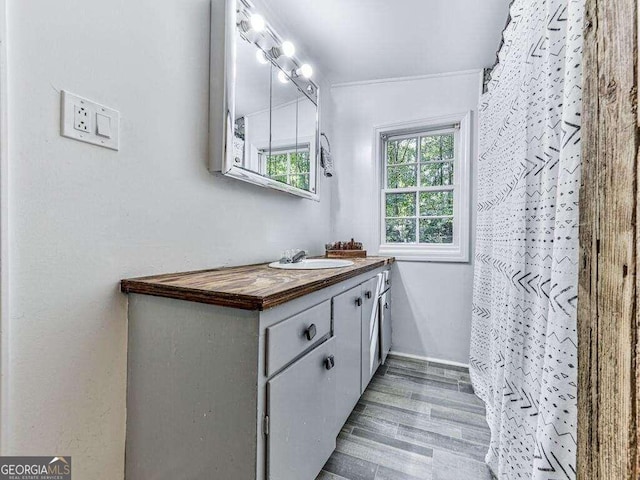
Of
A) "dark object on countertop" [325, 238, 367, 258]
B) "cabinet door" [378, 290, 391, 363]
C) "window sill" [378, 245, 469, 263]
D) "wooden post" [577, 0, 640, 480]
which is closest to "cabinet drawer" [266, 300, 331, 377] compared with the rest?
"wooden post" [577, 0, 640, 480]

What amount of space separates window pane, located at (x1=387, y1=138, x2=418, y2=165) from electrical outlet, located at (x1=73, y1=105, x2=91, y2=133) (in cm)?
224

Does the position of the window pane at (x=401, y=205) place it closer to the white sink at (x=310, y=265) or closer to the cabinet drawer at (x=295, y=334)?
the white sink at (x=310, y=265)

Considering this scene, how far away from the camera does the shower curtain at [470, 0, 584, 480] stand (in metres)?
0.72

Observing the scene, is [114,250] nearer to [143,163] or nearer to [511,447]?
[143,163]

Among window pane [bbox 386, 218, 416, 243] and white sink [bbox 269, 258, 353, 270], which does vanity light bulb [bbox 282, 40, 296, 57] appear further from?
window pane [bbox 386, 218, 416, 243]

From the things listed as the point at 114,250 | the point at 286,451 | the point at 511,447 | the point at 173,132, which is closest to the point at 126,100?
the point at 173,132

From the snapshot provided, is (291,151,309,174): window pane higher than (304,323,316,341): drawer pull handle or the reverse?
higher

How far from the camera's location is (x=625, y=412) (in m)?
0.55

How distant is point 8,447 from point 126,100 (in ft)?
3.38

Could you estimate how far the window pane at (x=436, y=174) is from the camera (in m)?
2.44

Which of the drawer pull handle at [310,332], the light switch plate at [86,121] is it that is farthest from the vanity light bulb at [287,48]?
the drawer pull handle at [310,332]

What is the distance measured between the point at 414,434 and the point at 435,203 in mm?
1729

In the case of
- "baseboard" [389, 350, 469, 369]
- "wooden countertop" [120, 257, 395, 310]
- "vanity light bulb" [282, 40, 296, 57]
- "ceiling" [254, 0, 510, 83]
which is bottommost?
"baseboard" [389, 350, 469, 369]

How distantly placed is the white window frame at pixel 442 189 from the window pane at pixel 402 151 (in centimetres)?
7
